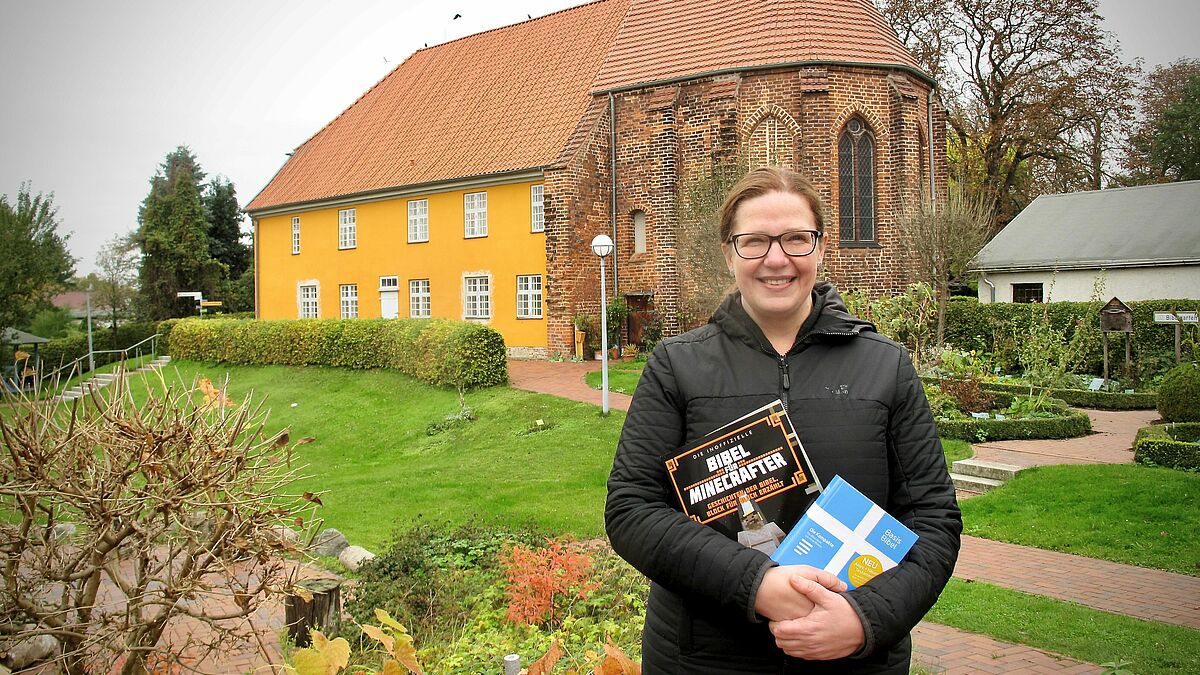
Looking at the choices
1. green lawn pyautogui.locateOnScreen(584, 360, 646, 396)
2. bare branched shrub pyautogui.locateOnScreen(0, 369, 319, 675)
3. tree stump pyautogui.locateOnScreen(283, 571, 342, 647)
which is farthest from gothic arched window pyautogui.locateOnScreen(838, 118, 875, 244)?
bare branched shrub pyautogui.locateOnScreen(0, 369, 319, 675)

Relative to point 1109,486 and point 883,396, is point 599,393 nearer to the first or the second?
point 1109,486

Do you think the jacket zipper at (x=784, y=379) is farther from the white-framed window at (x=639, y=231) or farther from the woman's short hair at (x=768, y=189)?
the white-framed window at (x=639, y=231)

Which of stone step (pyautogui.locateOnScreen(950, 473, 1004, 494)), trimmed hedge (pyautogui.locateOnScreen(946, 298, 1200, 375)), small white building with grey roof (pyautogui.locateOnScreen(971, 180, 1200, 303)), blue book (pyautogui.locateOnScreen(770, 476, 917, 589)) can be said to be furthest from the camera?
small white building with grey roof (pyautogui.locateOnScreen(971, 180, 1200, 303))

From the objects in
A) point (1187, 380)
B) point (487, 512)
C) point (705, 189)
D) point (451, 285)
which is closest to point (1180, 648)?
point (487, 512)

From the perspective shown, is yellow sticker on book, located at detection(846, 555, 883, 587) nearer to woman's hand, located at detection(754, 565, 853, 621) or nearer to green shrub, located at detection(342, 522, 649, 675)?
woman's hand, located at detection(754, 565, 853, 621)

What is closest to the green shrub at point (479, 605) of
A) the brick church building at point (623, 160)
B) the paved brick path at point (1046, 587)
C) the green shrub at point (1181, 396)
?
the paved brick path at point (1046, 587)

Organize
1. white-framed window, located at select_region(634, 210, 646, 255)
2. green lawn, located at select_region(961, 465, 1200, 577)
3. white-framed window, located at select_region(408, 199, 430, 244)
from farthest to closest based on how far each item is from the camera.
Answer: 1. white-framed window, located at select_region(408, 199, 430, 244)
2. white-framed window, located at select_region(634, 210, 646, 255)
3. green lawn, located at select_region(961, 465, 1200, 577)

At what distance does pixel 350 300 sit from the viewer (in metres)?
35.2

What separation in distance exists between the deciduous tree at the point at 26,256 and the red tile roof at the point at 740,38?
16613 mm

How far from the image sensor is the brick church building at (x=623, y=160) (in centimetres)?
2558

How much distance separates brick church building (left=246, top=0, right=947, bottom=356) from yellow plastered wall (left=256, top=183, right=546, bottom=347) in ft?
0.24

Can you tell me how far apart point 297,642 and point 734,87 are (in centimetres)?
2270

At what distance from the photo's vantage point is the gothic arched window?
25938 millimetres

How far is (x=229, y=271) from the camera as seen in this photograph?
5872 centimetres
